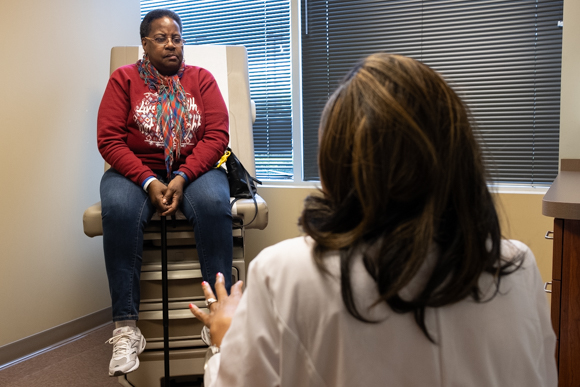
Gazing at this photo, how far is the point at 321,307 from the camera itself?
1.84ft

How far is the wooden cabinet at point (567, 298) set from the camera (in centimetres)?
121

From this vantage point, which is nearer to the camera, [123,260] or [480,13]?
[123,260]

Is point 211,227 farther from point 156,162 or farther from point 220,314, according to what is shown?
point 220,314

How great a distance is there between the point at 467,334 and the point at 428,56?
219cm

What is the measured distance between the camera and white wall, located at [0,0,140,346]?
219 cm

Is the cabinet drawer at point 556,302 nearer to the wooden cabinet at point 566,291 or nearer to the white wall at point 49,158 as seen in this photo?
the wooden cabinet at point 566,291

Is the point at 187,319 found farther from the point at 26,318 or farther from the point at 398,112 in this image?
the point at 398,112

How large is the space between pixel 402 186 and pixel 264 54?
2503 mm

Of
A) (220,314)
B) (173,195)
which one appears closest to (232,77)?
(173,195)

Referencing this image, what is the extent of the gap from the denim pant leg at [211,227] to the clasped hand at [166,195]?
0.11 feet

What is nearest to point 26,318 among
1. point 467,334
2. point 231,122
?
point 231,122

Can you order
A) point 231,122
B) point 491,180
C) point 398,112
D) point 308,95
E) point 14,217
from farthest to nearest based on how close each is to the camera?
point 308,95, point 231,122, point 14,217, point 491,180, point 398,112

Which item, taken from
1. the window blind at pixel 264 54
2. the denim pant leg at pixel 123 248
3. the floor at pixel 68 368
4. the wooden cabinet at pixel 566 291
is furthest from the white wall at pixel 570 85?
the floor at pixel 68 368

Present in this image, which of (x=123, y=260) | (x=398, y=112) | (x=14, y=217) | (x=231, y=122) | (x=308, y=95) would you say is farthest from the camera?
(x=308, y=95)
